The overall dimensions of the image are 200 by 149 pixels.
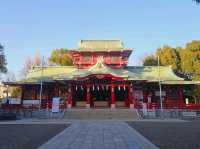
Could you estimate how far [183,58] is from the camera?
48812 millimetres

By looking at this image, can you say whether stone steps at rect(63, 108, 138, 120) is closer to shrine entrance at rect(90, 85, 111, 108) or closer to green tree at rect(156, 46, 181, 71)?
shrine entrance at rect(90, 85, 111, 108)

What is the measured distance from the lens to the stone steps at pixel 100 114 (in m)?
31.9

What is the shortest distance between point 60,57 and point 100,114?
98.7ft

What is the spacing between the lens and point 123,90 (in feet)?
132

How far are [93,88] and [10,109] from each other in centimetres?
1032

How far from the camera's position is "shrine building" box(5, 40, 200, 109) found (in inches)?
1436

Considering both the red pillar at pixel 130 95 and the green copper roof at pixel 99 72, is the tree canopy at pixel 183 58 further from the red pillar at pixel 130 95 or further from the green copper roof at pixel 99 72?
the red pillar at pixel 130 95

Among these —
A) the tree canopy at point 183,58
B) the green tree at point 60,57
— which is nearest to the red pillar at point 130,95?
the tree canopy at point 183,58

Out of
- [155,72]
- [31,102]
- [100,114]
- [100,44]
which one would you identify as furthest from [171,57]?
[31,102]

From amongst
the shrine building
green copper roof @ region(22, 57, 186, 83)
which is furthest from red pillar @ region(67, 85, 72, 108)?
green copper roof @ region(22, 57, 186, 83)

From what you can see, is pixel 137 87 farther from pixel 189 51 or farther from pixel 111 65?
pixel 189 51

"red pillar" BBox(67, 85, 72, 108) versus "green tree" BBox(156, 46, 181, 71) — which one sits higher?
"green tree" BBox(156, 46, 181, 71)

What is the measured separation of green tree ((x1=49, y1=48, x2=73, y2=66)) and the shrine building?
14.3 metres

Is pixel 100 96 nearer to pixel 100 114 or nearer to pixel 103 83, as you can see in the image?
pixel 103 83
